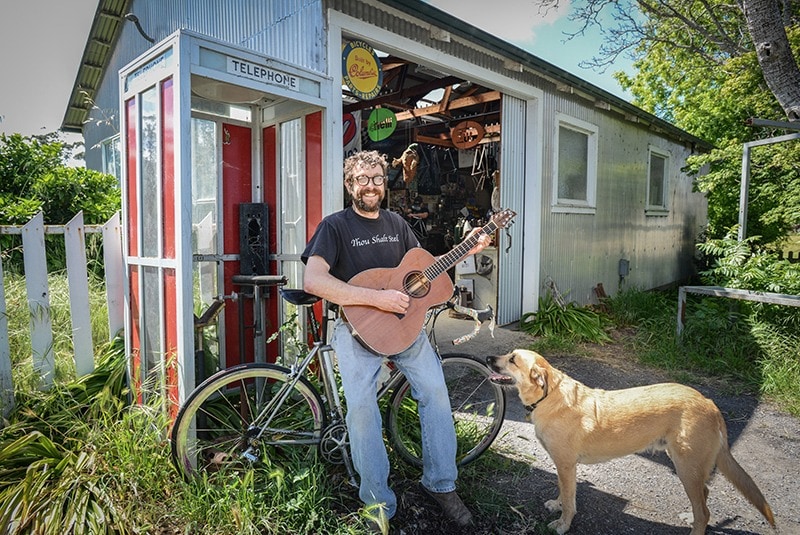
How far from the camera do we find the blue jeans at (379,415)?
2.37 metres

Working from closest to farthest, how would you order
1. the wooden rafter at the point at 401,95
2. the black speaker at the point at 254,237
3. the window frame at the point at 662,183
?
the black speaker at the point at 254,237
the wooden rafter at the point at 401,95
the window frame at the point at 662,183

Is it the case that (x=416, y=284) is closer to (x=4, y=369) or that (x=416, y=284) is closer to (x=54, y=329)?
(x=4, y=369)

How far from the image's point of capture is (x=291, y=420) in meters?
2.90

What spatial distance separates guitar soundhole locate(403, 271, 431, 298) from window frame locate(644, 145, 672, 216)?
895 centimetres

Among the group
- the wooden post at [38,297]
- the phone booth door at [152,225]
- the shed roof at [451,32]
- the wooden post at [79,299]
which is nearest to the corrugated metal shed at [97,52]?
the shed roof at [451,32]

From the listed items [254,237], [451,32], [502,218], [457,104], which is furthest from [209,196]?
[457,104]

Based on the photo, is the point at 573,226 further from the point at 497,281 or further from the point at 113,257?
the point at 113,257

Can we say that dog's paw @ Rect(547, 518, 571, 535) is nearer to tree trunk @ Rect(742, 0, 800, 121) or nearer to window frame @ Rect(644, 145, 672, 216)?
tree trunk @ Rect(742, 0, 800, 121)

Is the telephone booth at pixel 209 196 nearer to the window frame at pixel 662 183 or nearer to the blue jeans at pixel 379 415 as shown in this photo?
the blue jeans at pixel 379 415

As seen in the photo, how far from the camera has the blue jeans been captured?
237 centimetres

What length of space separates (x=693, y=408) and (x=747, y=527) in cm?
79

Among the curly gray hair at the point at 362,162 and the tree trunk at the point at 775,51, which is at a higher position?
the tree trunk at the point at 775,51

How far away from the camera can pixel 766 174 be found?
27.0ft

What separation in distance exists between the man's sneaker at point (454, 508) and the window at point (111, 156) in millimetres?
10658
